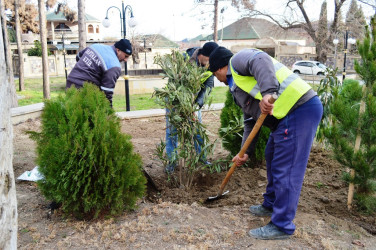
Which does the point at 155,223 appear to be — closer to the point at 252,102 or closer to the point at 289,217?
the point at 289,217

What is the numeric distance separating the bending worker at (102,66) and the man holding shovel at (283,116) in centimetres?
192

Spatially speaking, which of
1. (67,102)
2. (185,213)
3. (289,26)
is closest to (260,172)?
(185,213)

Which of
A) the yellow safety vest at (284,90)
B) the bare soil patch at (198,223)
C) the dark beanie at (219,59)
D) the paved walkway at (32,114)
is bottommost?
the bare soil patch at (198,223)

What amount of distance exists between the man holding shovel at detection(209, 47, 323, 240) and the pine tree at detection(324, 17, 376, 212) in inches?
27.2

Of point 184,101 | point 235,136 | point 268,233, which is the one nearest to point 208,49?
point 184,101

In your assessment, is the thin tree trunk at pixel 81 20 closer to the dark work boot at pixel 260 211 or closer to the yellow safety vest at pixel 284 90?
the dark work boot at pixel 260 211

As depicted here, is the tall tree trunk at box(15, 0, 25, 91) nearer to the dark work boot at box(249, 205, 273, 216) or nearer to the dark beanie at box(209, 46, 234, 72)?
the dark beanie at box(209, 46, 234, 72)

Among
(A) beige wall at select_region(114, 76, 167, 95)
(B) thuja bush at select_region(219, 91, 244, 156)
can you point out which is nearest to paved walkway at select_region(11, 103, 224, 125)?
(B) thuja bush at select_region(219, 91, 244, 156)

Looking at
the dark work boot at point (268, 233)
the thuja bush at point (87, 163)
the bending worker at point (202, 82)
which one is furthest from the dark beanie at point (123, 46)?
the dark work boot at point (268, 233)

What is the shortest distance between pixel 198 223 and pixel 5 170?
1.64 meters

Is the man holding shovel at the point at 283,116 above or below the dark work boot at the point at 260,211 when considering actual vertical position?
above

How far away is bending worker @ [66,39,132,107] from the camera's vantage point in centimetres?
431

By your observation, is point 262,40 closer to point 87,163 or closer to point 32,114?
point 32,114

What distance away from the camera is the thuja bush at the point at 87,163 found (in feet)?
9.16
